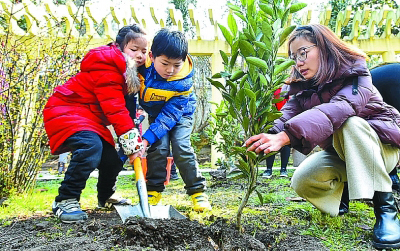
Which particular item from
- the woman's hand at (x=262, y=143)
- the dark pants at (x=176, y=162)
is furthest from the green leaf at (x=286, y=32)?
the dark pants at (x=176, y=162)

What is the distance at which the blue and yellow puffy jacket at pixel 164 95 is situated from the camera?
8.18ft

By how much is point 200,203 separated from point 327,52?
1.39m

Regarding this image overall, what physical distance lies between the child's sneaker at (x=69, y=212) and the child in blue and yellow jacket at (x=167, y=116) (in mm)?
612

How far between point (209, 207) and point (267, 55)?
1400 mm

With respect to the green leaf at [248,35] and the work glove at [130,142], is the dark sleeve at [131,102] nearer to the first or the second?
the work glove at [130,142]

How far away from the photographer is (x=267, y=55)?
1516 mm

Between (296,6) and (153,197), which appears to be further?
(153,197)

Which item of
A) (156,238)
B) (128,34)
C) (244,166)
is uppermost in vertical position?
(128,34)

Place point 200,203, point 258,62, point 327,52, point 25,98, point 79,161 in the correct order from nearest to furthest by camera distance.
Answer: point 258,62 < point 327,52 < point 79,161 < point 200,203 < point 25,98

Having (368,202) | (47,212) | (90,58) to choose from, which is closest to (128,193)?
(47,212)

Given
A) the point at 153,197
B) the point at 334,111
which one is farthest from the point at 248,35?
the point at 153,197

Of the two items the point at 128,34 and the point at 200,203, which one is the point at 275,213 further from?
the point at 128,34

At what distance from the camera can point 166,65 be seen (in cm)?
237

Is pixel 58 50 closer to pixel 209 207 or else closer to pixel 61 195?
pixel 61 195
